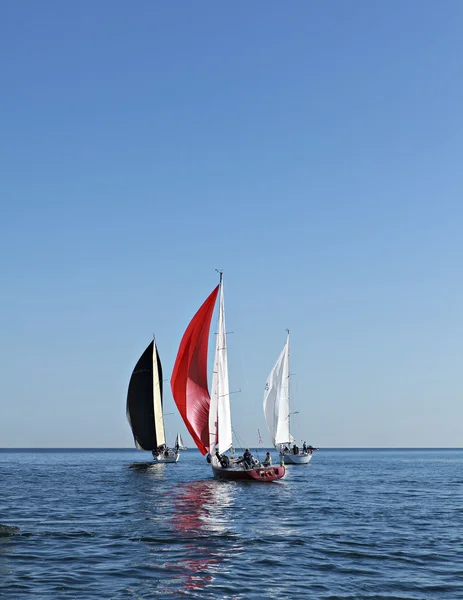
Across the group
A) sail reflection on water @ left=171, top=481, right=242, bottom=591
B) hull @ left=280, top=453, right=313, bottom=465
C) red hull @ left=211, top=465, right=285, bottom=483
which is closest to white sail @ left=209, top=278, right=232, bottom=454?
red hull @ left=211, top=465, right=285, bottom=483

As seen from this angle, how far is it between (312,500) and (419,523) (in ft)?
39.1

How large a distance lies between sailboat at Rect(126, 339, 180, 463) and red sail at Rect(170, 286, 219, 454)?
108 feet

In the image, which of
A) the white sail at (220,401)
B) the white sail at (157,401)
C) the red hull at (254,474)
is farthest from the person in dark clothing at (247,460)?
the white sail at (157,401)

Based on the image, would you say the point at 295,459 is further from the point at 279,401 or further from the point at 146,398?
the point at 146,398

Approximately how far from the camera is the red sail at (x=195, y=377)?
58125 millimetres

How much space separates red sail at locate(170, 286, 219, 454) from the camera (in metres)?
58.1

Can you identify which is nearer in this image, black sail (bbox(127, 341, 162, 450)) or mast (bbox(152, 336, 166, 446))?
black sail (bbox(127, 341, 162, 450))

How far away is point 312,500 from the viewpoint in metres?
45.6

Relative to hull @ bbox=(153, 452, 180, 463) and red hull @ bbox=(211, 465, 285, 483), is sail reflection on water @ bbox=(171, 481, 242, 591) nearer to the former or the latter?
red hull @ bbox=(211, 465, 285, 483)

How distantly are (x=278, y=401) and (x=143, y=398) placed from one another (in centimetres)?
1788

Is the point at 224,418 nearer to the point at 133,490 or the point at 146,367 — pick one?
the point at 133,490

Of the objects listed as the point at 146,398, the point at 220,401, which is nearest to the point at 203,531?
the point at 220,401

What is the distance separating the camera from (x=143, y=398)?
303 feet

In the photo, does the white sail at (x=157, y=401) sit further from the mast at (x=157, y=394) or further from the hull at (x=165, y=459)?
the hull at (x=165, y=459)
